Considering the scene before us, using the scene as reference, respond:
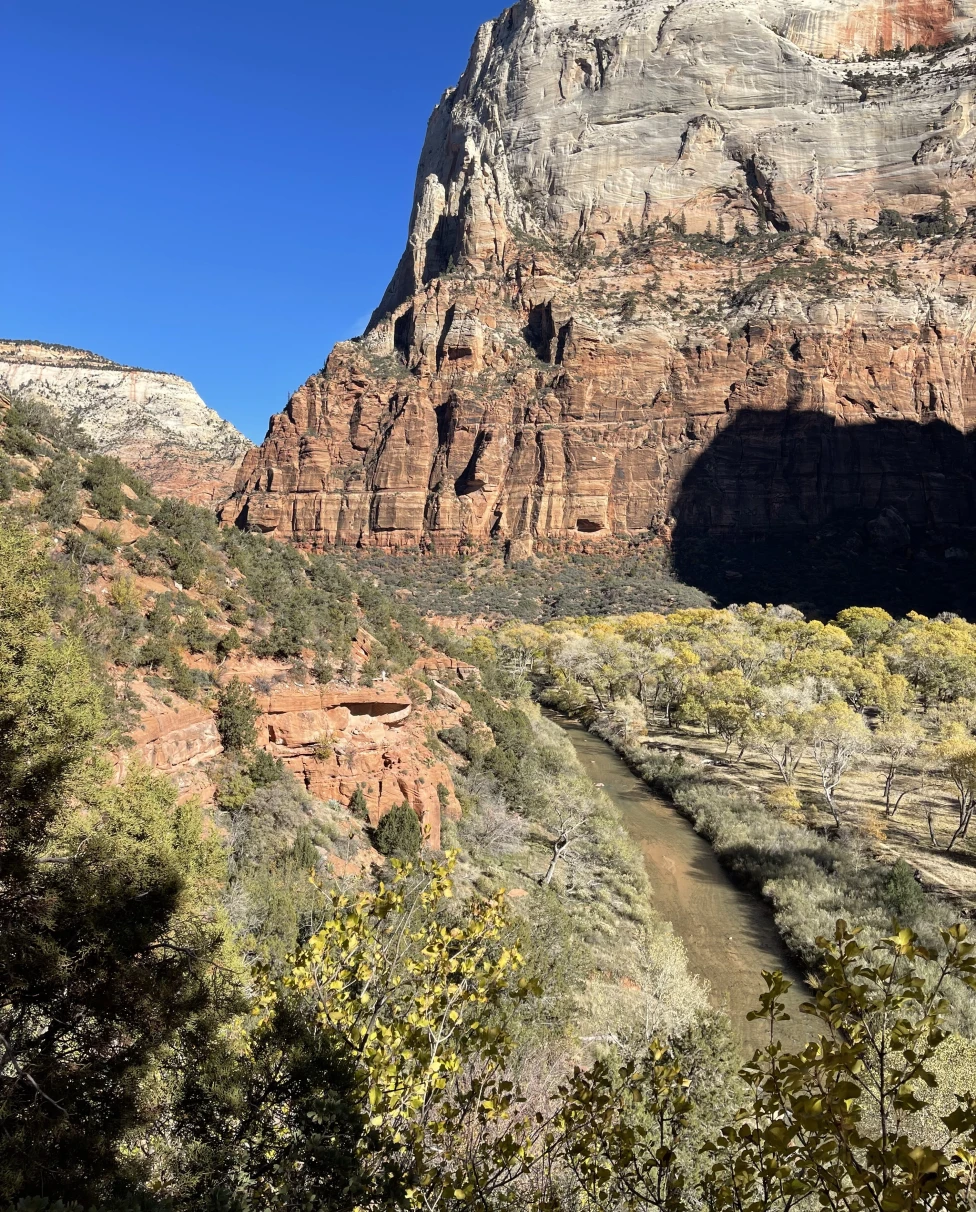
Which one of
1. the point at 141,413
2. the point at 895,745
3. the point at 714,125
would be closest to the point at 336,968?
the point at 895,745

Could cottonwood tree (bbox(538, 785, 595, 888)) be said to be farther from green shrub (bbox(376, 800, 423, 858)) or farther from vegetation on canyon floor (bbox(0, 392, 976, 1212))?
green shrub (bbox(376, 800, 423, 858))

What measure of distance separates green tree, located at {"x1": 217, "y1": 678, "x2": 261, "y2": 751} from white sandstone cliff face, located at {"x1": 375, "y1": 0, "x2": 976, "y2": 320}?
102 metres

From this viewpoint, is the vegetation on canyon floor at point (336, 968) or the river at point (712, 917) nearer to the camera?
the vegetation on canyon floor at point (336, 968)

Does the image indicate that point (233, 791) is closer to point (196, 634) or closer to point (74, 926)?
point (196, 634)

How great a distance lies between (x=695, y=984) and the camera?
13961 millimetres

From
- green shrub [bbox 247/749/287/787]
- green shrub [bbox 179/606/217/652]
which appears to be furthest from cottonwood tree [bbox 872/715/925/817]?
green shrub [bbox 179/606/217/652]

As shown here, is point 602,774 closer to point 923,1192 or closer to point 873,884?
point 873,884

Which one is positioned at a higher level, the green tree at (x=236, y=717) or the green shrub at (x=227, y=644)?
the green shrub at (x=227, y=644)

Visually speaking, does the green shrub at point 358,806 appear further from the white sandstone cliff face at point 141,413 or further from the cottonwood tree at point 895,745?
the white sandstone cliff face at point 141,413

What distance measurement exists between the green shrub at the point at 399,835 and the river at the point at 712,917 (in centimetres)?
660

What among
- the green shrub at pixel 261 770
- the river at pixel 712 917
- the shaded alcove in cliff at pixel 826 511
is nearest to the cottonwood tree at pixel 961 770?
the river at pixel 712 917

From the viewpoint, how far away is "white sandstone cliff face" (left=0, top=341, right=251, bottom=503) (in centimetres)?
9894

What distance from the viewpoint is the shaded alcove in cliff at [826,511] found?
73312 millimetres

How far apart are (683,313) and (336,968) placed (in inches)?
3949
